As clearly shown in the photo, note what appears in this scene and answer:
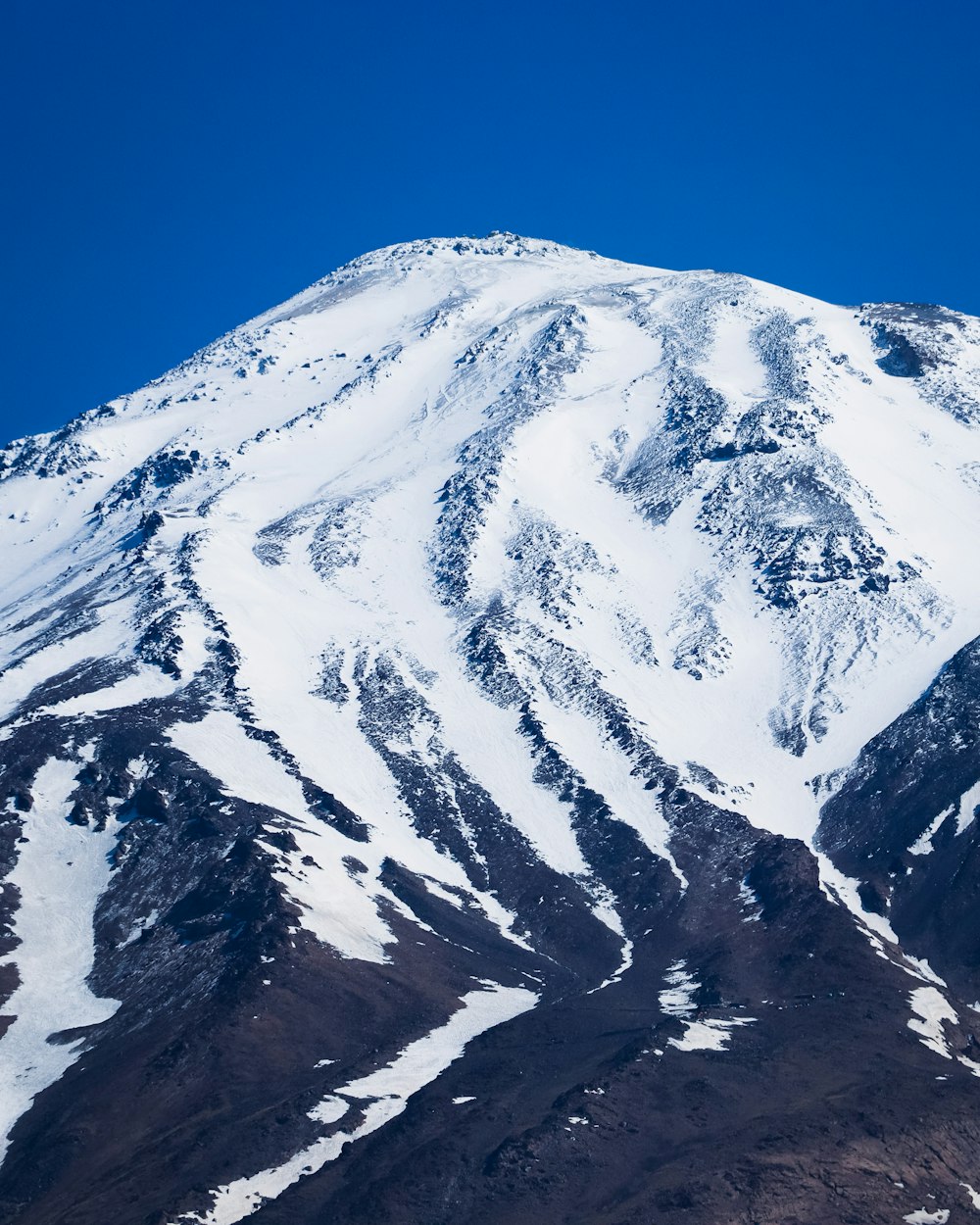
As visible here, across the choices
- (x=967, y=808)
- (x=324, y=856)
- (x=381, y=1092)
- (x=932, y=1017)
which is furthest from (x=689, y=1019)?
(x=967, y=808)

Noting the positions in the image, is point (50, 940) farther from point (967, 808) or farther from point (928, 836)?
point (967, 808)

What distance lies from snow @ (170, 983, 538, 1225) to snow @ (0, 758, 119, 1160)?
77.7 ft

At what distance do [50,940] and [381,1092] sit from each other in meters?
46.7

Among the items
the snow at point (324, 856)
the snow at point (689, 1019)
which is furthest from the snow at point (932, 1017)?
the snow at point (324, 856)

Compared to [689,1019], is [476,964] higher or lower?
higher

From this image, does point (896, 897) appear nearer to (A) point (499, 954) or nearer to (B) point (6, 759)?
(A) point (499, 954)

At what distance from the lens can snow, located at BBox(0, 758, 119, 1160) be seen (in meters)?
122

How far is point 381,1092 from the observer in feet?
376

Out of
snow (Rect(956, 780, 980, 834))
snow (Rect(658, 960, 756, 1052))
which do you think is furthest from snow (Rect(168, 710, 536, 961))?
snow (Rect(956, 780, 980, 834))

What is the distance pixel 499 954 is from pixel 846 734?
73521 millimetres

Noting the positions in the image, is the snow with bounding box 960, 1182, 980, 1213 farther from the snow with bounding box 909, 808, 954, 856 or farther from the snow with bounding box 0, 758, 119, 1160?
the snow with bounding box 0, 758, 119, 1160

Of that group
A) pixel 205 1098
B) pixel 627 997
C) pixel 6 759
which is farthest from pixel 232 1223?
pixel 6 759

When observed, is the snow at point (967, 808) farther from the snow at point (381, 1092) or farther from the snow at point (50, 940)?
the snow at point (50, 940)

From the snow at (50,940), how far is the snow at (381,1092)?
77.7ft
